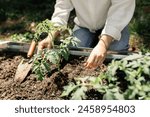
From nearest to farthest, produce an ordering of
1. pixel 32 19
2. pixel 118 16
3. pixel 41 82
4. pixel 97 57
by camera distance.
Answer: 1. pixel 97 57
2. pixel 41 82
3. pixel 118 16
4. pixel 32 19

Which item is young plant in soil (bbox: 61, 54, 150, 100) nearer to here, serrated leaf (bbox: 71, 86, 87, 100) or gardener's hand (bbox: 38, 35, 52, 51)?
serrated leaf (bbox: 71, 86, 87, 100)

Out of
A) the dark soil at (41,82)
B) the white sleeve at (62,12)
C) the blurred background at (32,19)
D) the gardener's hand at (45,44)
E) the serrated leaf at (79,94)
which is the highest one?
the white sleeve at (62,12)

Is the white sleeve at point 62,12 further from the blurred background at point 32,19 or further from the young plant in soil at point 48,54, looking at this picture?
the blurred background at point 32,19

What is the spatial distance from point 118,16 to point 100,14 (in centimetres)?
32

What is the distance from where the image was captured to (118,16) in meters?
2.95

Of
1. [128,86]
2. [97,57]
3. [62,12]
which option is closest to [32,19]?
[62,12]

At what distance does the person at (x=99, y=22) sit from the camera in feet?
9.03

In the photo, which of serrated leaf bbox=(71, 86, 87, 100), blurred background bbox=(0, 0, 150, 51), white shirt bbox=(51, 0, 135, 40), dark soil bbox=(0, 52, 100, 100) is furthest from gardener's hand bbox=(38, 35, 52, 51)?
blurred background bbox=(0, 0, 150, 51)

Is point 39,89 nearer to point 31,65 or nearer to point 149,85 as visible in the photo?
point 31,65

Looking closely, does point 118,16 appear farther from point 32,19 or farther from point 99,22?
point 32,19

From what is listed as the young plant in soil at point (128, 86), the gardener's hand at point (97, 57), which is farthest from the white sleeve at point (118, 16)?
the young plant in soil at point (128, 86)

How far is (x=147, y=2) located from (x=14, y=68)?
9.42 feet

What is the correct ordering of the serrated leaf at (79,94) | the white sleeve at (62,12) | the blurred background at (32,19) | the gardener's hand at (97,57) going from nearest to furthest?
the serrated leaf at (79,94) < the gardener's hand at (97,57) < the white sleeve at (62,12) < the blurred background at (32,19)

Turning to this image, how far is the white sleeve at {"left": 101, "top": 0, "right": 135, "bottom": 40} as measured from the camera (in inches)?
115
